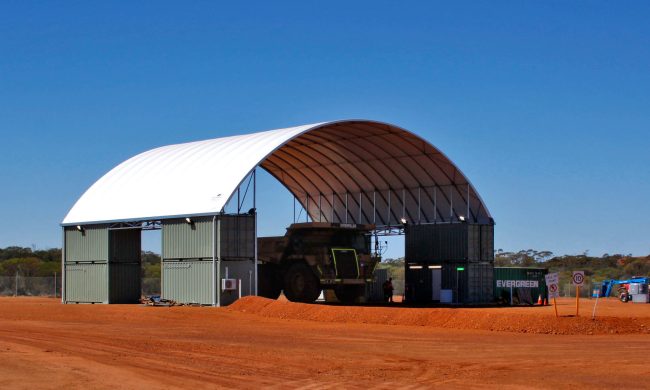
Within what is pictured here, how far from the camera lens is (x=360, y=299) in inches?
1806

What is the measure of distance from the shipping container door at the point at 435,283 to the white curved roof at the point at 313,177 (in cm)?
280

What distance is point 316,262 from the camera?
44031mm

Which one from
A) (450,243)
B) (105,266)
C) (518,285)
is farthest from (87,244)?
(518,285)

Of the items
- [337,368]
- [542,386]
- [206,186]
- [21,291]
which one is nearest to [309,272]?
[206,186]

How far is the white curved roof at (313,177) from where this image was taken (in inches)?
1743

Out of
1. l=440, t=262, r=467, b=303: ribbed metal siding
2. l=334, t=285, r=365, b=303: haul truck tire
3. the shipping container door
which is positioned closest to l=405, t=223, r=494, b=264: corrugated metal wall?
l=440, t=262, r=467, b=303: ribbed metal siding

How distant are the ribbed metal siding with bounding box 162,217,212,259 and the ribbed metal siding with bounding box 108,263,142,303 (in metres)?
5.10

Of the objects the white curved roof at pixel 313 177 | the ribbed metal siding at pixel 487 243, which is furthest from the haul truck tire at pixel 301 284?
the ribbed metal siding at pixel 487 243

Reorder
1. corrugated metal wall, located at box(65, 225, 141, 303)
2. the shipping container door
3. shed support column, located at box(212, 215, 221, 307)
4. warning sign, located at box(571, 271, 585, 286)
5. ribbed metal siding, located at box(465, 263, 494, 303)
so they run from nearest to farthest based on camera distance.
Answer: warning sign, located at box(571, 271, 585, 286) → shed support column, located at box(212, 215, 221, 307) → corrugated metal wall, located at box(65, 225, 141, 303) → ribbed metal siding, located at box(465, 263, 494, 303) → the shipping container door

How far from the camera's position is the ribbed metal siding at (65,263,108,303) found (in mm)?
48875

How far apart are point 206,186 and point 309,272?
593 cm

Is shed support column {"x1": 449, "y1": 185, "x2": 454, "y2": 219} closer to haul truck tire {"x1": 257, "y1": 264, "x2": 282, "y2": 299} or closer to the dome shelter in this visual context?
the dome shelter

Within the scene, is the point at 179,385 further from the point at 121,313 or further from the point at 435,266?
the point at 435,266

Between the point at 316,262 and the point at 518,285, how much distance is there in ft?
46.3
